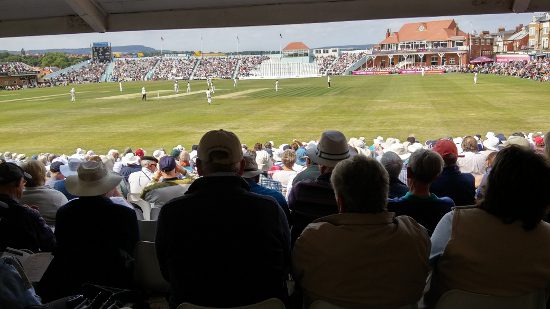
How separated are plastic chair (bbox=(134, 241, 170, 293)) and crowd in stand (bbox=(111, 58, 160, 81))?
Result: 3232 inches

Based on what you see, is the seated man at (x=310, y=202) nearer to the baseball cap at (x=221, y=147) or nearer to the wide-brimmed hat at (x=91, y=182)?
the baseball cap at (x=221, y=147)

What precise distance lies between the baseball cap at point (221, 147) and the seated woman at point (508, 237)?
1.12 m

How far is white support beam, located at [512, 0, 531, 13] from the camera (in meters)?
4.54

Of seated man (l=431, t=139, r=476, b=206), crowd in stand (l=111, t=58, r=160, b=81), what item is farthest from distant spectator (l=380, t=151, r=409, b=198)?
crowd in stand (l=111, t=58, r=160, b=81)

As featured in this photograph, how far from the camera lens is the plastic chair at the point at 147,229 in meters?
3.48

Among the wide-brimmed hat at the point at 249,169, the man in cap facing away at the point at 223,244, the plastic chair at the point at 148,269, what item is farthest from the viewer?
the wide-brimmed hat at the point at 249,169

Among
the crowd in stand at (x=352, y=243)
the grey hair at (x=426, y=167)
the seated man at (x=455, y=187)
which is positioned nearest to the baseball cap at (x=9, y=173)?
the crowd in stand at (x=352, y=243)

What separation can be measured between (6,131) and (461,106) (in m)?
19.2

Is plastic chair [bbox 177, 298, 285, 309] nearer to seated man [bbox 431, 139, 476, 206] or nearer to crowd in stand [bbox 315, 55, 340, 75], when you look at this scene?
seated man [bbox 431, 139, 476, 206]

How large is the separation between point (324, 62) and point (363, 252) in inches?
3451

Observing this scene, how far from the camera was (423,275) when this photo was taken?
7.71 ft

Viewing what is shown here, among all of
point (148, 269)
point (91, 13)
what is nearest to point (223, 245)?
point (148, 269)

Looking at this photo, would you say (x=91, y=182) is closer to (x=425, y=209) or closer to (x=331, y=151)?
(x=331, y=151)

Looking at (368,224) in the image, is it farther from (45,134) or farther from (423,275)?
(45,134)
